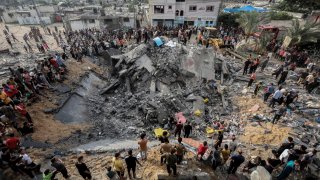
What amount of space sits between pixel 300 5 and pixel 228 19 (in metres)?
10.6

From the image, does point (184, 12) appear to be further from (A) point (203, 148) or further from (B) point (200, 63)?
(A) point (203, 148)

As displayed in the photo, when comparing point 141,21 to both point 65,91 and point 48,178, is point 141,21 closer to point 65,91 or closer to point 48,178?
point 65,91

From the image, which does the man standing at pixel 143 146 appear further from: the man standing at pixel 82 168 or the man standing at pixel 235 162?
the man standing at pixel 235 162

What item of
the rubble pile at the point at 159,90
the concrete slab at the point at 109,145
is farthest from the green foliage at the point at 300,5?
the concrete slab at the point at 109,145

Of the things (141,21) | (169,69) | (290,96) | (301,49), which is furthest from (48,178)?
(141,21)

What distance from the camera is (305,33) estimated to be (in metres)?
18.2

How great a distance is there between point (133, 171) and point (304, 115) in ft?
33.8

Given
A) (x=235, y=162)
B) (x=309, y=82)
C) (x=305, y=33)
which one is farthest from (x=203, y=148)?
(x=305, y=33)

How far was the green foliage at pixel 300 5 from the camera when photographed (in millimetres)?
27997

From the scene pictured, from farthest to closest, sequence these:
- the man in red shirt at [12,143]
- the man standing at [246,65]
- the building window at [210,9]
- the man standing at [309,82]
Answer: the building window at [210,9] < the man standing at [246,65] < the man standing at [309,82] < the man in red shirt at [12,143]

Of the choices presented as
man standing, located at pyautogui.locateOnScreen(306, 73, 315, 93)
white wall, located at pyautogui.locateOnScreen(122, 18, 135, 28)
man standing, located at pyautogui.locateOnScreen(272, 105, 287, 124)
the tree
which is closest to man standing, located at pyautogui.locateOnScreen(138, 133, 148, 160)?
man standing, located at pyautogui.locateOnScreen(272, 105, 287, 124)

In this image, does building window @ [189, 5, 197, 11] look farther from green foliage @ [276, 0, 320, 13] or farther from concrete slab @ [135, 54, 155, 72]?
concrete slab @ [135, 54, 155, 72]

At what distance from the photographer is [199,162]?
8.13 meters

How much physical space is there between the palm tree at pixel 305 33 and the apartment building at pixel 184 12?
1444 cm
